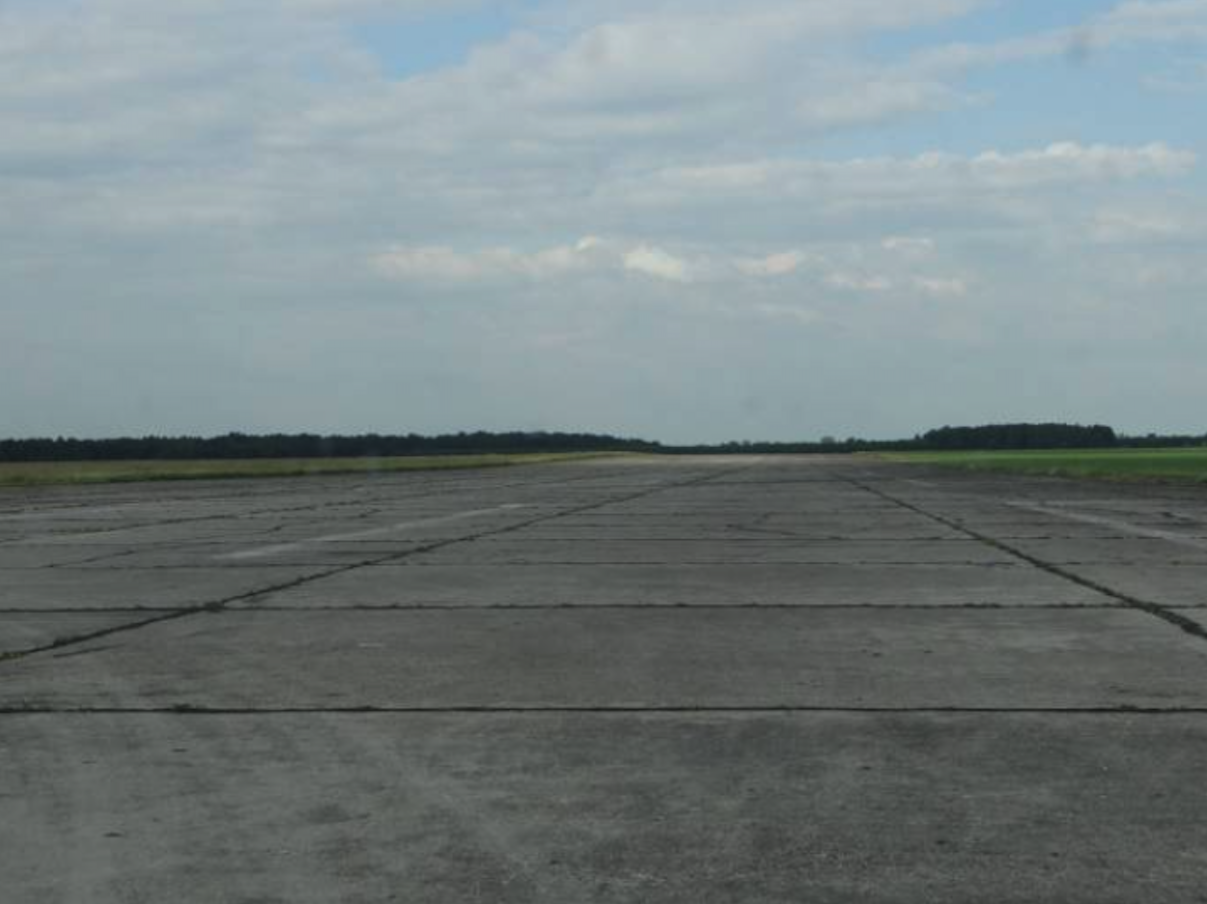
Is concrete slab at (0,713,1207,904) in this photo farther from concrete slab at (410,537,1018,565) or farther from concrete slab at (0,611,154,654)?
concrete slab at (410,537,1018,565)

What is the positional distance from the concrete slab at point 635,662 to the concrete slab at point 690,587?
0.75 meters

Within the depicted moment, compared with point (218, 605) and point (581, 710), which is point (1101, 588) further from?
point (218, 605)

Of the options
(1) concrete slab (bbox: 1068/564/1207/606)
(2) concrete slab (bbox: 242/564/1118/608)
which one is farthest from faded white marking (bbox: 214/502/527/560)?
(1) concrete slab (bbox: 1068/564/1207/606)

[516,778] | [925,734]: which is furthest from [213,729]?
[925,734]

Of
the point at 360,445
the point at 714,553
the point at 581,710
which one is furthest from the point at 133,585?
the point at 360,445

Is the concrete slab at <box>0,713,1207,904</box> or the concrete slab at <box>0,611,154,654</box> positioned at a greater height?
the concrete slab at <box>0,713,1207,904</box>

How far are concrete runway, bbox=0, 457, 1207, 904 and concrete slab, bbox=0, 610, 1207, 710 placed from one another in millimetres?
36

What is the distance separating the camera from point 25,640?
887 centimetres

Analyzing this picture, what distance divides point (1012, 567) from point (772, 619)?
461 cm

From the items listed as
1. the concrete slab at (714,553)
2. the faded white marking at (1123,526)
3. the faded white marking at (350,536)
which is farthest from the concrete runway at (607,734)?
the faded white marking at (1123,526)

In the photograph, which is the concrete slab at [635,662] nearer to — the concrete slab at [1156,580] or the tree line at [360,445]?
the concrete slab at [1156,580]

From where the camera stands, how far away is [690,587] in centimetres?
1191

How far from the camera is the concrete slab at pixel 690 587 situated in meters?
10.8

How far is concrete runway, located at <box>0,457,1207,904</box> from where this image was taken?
4.02 meters
